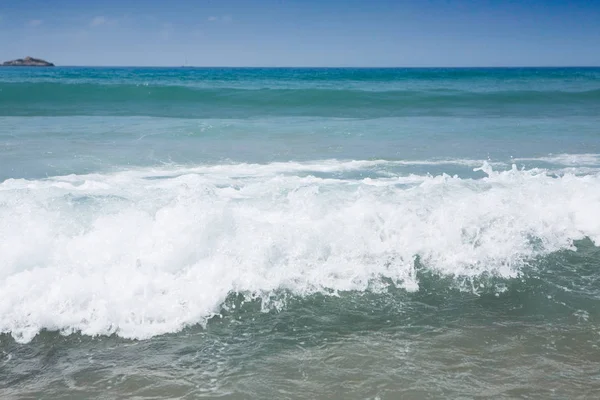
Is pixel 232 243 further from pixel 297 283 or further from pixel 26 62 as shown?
pixel 26 62

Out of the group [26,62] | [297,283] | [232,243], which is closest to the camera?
[297,283]

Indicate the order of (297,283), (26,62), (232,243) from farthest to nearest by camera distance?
(26,62) → (232,243) → (297,283)

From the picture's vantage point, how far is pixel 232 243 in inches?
234

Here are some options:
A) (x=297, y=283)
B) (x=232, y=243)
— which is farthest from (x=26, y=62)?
(x=297, y=283)

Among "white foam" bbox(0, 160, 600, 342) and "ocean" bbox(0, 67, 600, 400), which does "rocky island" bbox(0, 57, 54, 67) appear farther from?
"white foam" bbox(0, 160, 600, 342)

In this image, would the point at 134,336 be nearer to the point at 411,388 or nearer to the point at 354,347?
the point at 354,347

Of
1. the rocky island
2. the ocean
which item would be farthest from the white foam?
the rocky island

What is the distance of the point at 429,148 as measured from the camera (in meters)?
13.3

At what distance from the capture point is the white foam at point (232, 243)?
4922mm

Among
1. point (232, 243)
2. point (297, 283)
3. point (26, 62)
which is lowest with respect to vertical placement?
point (297, 283)

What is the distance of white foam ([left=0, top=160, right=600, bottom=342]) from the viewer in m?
4.92

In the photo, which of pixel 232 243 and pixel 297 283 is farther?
pixel 232 243

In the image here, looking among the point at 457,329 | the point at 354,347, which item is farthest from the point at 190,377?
the point at 457,329

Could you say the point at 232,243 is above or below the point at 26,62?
below
